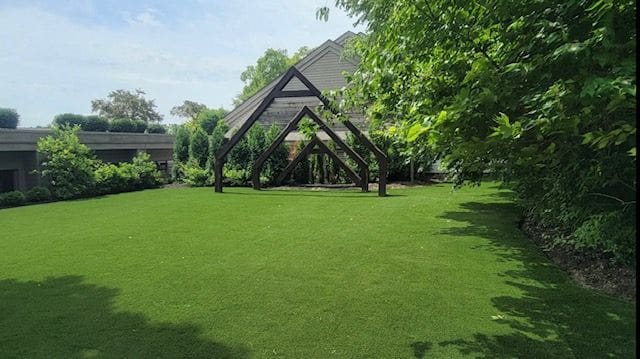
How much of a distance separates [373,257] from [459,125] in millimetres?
3832

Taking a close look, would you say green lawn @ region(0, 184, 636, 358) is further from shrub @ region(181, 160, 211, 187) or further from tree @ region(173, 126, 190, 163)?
tree @ region(173, 126, 190, 163)

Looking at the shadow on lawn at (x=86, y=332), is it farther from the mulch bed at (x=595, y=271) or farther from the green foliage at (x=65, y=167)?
the green foliage at (x=65, y=167)

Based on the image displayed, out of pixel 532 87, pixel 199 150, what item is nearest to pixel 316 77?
pixel 199 150

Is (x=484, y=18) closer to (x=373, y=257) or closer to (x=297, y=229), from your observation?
(x=373, y=257)

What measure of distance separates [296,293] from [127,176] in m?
13.4

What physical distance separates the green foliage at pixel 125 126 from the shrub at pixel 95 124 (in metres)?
0.39

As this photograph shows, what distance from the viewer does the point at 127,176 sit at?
16.4 metres

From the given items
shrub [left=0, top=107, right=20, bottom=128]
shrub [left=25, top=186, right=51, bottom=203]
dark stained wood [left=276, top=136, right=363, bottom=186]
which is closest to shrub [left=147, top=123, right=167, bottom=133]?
shrub [left=0, top=107, right=20, bottom=128]

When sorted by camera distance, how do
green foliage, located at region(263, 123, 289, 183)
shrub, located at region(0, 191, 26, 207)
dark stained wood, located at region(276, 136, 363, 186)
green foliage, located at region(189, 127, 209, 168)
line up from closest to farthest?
shrub, located at region(0, 191, 26, 207), dark stained wood, located at region(276, 136, 363, 186), green foliage, located at region(263, 123, 289, 183), green foliage, located at region(189, 127, 209, 168)

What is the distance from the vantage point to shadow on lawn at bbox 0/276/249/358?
3572mm

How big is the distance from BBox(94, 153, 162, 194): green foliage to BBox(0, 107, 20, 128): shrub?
3.17m

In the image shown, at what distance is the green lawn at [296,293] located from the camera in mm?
3691

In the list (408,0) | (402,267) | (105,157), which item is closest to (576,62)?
(408,0)

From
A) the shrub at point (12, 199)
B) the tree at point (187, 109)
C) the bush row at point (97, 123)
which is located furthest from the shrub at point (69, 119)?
the tree at point (187, 109)
